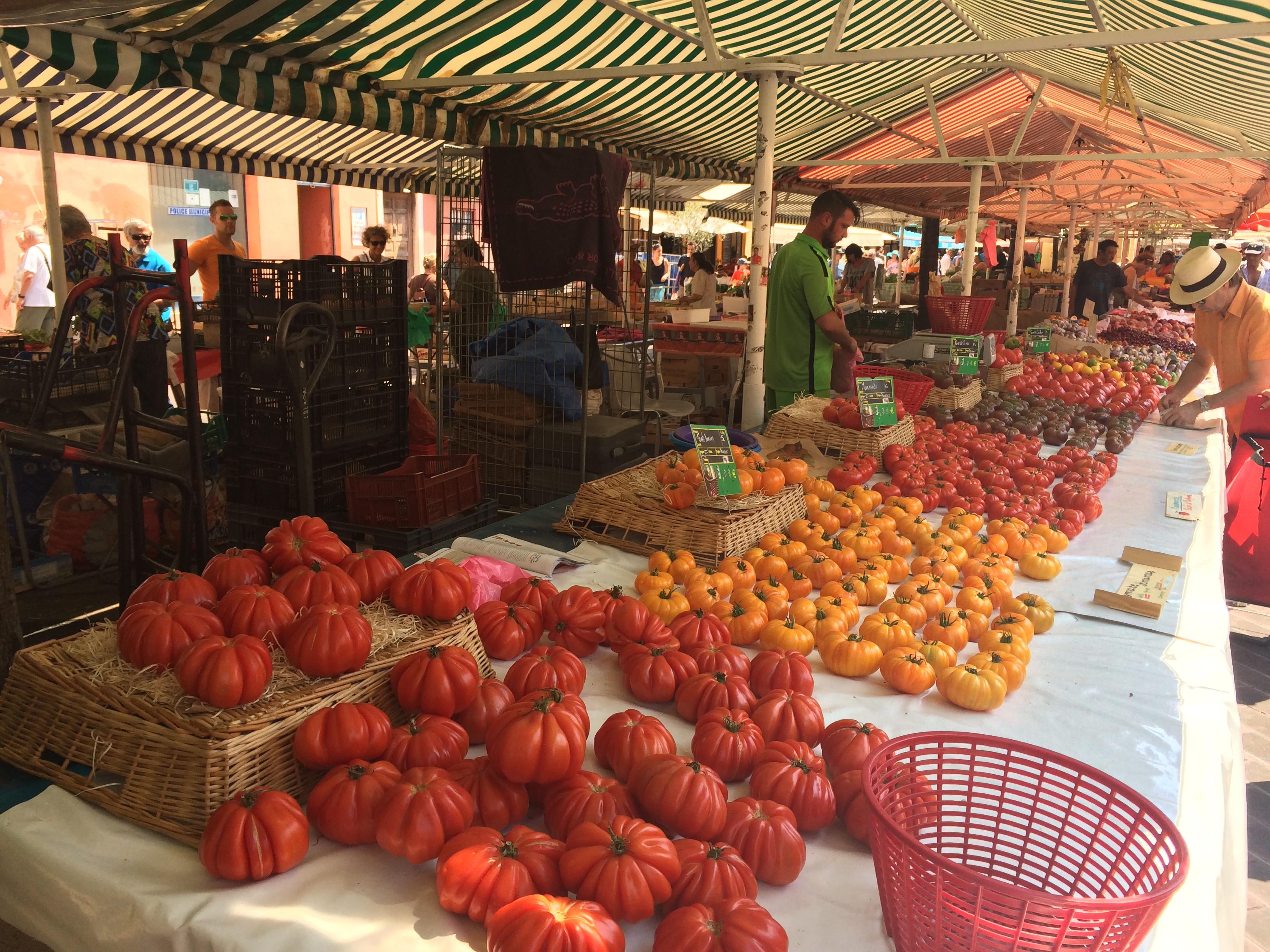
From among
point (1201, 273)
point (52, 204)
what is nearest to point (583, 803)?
point (1201, 273)

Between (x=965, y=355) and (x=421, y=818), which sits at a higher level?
(x=965, y=355)

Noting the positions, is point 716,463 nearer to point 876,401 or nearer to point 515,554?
point 515,554

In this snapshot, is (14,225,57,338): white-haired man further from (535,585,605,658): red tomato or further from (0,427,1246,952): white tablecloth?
(0,427,1246,952): white tablecloth

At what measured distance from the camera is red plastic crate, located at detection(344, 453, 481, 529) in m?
3.91

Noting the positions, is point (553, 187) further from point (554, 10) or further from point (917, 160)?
point (917, 160)

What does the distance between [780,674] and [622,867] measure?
88cm

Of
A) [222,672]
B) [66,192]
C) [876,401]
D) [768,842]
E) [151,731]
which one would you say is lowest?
[768,842]

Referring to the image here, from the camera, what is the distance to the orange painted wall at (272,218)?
52.3 ft

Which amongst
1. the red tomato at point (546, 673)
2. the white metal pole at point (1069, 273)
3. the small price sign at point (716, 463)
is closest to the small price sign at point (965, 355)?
the small price sign at point (716, 463)

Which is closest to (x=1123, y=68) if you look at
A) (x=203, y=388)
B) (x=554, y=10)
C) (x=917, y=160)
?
(x=917, y=160)

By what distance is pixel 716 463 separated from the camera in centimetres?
320

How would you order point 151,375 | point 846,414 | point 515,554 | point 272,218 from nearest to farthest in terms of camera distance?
point 515,554 < point 846,414 < point 151,375 < point 272,218

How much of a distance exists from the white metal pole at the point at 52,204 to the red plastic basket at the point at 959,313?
20.9 feet

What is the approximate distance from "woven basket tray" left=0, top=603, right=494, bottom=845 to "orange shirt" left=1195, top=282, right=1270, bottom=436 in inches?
210
